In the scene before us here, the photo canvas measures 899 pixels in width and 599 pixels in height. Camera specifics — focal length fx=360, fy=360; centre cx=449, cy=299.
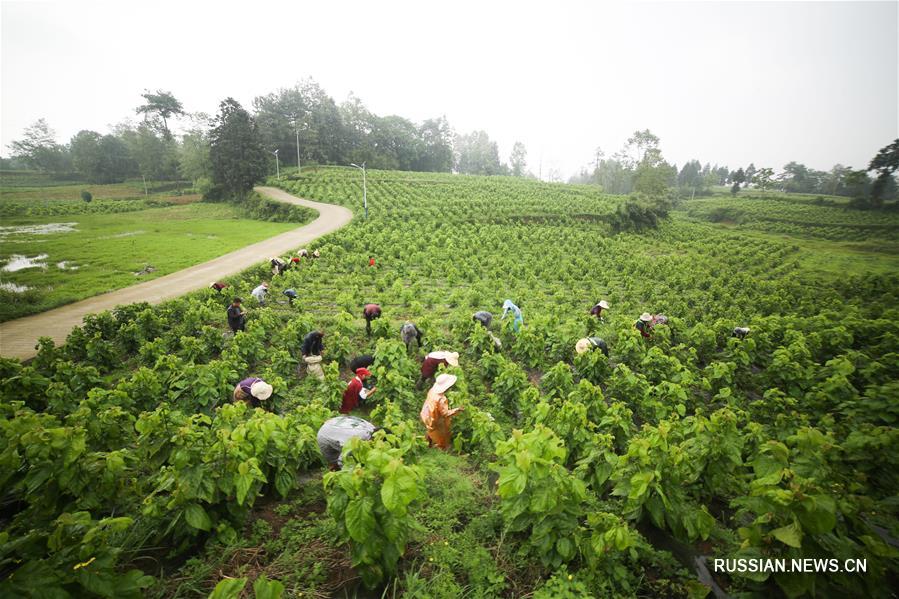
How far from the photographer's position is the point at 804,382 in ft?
27.1

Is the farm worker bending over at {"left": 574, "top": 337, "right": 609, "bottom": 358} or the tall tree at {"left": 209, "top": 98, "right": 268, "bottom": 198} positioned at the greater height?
the tall tree at {"left": 209, "top": 98, "right": 268, "bottom": 198}

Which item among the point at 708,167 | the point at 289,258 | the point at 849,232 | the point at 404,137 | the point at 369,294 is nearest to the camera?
the point at 369,294

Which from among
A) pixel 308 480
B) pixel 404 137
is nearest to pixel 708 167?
pixel 404 137

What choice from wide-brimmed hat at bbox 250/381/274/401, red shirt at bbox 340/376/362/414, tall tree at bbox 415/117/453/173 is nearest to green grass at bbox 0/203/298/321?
wide-brimmed hat at bbox 250/381/274/401

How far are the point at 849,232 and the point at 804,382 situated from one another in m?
43.0

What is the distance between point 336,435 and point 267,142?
81852 millimetres

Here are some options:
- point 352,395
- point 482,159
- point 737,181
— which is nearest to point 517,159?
point 482,159

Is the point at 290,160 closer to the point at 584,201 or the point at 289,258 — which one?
the point at 584,201

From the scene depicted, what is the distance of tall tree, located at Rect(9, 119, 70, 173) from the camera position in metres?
A: 73.9

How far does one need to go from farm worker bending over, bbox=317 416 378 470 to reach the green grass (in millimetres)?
15156

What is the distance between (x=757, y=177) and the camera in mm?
81812

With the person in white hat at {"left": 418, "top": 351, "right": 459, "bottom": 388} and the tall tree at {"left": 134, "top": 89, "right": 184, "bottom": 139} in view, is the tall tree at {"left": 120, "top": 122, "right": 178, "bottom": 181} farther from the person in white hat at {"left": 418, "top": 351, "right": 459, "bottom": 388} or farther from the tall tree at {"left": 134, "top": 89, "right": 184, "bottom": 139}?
the person in white hat at {"left": 418, "top": 351, "right": 459, "bottom": 388}

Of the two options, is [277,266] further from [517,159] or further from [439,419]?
[517,159]

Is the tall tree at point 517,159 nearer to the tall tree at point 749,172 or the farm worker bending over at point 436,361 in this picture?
the tall tree at point 749,172
